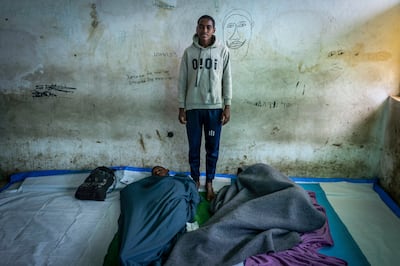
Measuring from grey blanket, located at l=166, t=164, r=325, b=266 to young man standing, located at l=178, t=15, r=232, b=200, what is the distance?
0.48 meters

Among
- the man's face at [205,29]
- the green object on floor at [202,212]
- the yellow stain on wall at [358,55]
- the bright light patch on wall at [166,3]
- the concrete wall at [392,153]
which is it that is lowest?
the green object on floor at [202,212]

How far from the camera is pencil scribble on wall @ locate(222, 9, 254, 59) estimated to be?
7.15 feet

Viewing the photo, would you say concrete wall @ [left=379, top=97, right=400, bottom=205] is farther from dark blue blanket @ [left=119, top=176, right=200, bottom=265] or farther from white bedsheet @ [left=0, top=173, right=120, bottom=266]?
white bedsheet @ [left=0, top=173, right=120, bottom=266]

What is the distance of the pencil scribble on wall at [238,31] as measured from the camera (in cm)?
218

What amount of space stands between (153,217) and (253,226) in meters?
0.56

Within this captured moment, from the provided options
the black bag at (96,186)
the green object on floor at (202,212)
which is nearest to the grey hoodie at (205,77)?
the green object on floor at (202,212)

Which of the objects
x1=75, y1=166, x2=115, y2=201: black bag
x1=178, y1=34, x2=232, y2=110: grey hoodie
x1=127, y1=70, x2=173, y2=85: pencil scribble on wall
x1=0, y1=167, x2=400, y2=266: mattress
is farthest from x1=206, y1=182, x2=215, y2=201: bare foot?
x1=127, y1=70, x2=173, y2=85: pencil scribble on wall

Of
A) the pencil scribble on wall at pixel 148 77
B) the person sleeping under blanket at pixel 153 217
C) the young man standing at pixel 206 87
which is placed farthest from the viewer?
the pencil scribble on wall at pixel 148 77

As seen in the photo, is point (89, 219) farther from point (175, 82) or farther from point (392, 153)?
point (392, 153)

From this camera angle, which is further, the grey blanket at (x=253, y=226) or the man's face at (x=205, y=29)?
the man's face at (x=205, y=29)

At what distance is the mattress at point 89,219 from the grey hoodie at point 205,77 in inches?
30.1

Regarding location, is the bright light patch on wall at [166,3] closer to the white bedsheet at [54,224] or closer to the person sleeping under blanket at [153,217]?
the person sleeping under blanket at [153,217]

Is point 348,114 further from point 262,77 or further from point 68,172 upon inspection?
point 68,172

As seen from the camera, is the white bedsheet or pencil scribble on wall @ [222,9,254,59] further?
pencil scribble on wall @ [222,9,254,59]
